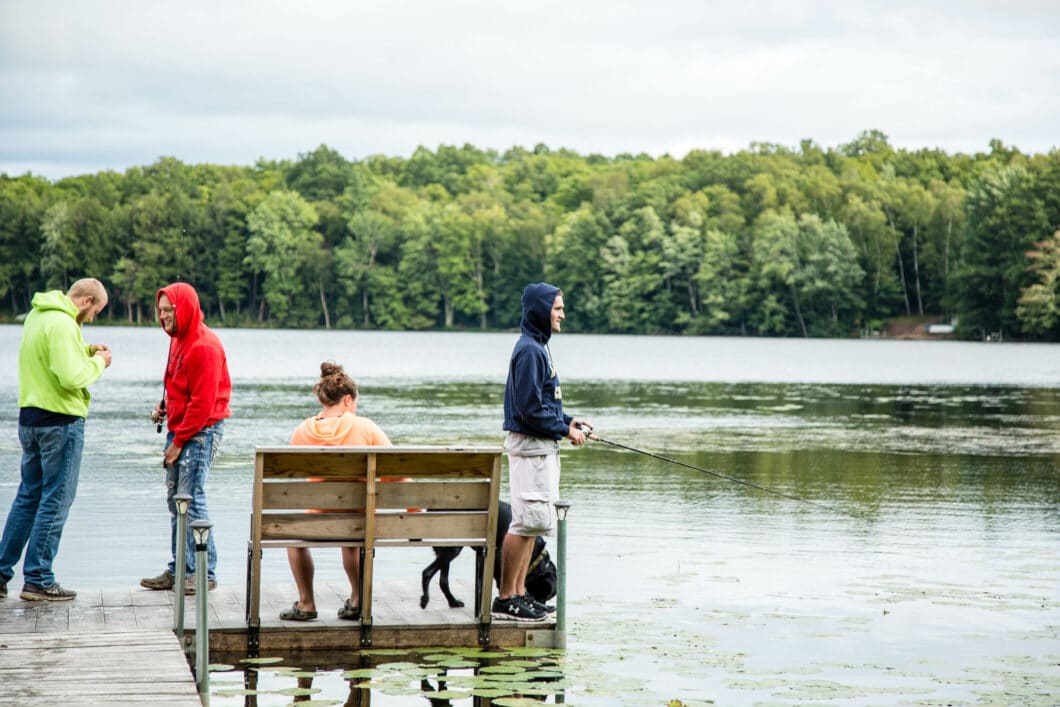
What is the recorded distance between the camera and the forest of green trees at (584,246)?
365 ft

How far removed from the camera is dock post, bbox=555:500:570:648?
7340 mm

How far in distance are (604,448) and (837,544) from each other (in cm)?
944

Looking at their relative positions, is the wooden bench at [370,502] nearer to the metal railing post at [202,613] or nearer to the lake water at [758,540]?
the metal railing post at [202,613]

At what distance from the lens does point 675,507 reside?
1466cm

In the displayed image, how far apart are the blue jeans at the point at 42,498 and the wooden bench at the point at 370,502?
1.29 meters

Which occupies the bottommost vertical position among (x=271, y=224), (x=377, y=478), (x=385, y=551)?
(x=385, y=551)

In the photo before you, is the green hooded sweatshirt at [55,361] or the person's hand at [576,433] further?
the green hooded sweatshirt at [55,361]

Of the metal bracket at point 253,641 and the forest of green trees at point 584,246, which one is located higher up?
the forest of green trees at point 584,246

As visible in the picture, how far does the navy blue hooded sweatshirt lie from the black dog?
0.54m

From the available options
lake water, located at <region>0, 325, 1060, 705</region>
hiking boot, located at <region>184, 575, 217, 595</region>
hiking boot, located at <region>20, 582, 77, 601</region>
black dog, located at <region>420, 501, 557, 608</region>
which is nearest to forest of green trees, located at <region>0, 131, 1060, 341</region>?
lake water, located at <region>0, 325, 1060, 705</region>

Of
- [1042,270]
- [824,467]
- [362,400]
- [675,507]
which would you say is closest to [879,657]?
[675,507]

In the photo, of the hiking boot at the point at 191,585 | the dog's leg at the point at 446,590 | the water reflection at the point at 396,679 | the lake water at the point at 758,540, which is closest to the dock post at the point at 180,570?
the water reflection at the point at 396,679

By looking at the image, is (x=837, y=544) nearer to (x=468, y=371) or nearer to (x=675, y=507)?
(x=675, y=507)

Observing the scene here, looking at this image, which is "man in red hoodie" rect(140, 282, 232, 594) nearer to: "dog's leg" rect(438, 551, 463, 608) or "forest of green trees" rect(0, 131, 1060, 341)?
"dog's leg" rect(438, 551, 463, 608)
